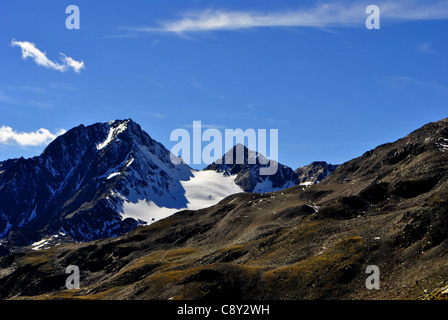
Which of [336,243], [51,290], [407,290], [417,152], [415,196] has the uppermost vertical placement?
[417,152]

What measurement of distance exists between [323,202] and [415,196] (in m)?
46.6

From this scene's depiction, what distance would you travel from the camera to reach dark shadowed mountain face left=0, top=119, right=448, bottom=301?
75.9m

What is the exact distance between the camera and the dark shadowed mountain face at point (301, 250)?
75.9 m

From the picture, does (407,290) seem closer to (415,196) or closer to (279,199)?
(415,196)

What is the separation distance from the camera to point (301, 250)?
327ft

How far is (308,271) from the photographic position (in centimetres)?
8275

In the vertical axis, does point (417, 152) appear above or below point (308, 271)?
above

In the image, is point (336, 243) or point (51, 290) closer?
point (336, 243)

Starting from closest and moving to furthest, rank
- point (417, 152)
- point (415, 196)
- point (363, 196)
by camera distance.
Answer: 1. point (415, 196)
2. point (363, 196)
3. point (417, 152)
